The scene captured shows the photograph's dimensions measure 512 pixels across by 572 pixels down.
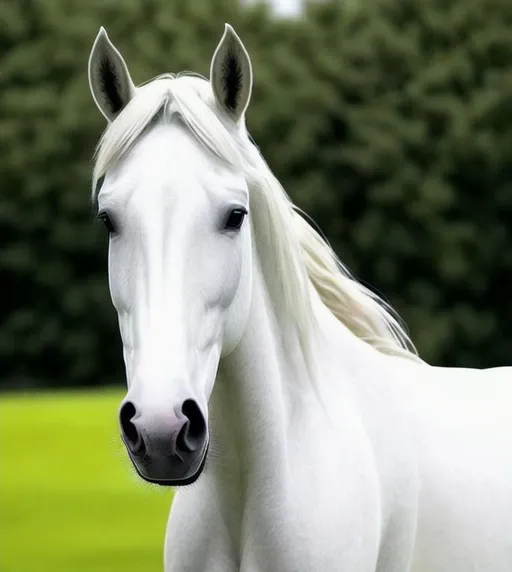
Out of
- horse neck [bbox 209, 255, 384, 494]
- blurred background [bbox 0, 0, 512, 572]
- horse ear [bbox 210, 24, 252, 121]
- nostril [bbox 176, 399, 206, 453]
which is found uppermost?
horse ear [bbox 210, 24, 252, 121]

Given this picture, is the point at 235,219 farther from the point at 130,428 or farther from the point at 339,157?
the point at 339,157

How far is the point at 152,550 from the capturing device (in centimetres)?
1059

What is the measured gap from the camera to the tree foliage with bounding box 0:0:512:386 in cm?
3253

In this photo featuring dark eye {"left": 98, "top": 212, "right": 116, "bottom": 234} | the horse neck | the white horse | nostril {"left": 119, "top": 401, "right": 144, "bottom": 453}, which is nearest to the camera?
nostril {"left": 119, "top": 401, "right": 144, "bottom": 453}

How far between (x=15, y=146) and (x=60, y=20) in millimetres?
3950

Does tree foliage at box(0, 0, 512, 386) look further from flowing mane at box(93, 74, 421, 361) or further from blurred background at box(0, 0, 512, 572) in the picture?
flowing mane at box(93, 74, 421, 361)

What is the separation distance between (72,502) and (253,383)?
10229 millimetres

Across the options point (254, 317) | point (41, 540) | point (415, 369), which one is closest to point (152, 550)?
point (41, 540)

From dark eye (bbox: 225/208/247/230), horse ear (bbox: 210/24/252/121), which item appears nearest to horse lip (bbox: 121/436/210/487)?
dark eye (bbox: 225/208/247/230)

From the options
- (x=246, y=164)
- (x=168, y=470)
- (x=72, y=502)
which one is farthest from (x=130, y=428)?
(x=72, y=502)

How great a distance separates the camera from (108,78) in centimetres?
334

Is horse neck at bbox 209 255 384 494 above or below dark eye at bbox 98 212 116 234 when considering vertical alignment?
below

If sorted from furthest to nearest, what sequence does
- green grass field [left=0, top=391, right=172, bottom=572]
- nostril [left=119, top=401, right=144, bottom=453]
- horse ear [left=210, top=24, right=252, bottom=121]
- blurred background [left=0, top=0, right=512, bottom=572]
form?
blurred background [left=0, top=0, right=512, bottom=572]
green grass field [left=0, top=391, right=172, bottom=572]
horse ear [left=210, top=24, right=252, bottom=121]
nostril [left=119, top=401, right=144, bottom=453]

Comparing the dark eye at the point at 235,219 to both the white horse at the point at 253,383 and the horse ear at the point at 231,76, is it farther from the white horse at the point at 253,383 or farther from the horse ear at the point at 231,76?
the horse ear at the point at 231,76
